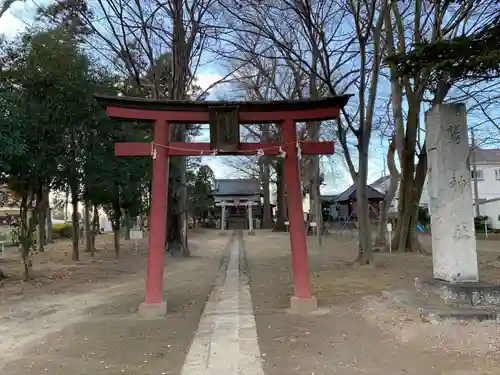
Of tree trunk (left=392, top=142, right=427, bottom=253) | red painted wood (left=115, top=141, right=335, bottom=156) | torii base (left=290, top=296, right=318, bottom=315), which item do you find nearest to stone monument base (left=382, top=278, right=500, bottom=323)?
torii base (left=290, top=296, right=318, bottom=315)

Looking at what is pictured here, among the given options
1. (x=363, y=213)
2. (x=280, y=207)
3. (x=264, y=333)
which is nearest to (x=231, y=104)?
(x=264, y=333)

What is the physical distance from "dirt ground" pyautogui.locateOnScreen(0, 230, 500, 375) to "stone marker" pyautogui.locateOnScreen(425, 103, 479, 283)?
48.3 inches

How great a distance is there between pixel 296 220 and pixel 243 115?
2.06m

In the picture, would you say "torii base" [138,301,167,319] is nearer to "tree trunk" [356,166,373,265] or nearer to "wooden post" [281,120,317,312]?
"wooden post" [281,120,317,312]

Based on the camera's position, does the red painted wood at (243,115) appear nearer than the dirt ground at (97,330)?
No

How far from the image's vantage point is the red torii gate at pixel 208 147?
317 inches

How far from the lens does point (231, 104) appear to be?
8.28 meters

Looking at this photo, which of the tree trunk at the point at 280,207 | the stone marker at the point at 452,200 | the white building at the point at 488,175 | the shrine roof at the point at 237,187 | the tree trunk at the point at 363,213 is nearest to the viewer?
the stone marker at the point at 452,200

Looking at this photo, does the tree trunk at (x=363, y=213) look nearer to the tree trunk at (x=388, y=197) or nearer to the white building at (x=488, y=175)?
the tree trunk at (x=388, y=197)

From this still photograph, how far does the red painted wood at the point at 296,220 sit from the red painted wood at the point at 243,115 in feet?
0.64

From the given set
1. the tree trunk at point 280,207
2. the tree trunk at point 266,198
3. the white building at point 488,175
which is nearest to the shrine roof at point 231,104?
the tree trunk at point 280,207

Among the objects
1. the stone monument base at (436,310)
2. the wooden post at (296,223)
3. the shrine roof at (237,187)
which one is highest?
the shrine roof at (237,187)

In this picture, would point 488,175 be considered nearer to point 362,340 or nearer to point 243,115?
point 243,115

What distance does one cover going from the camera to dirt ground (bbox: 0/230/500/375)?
5273 mm
